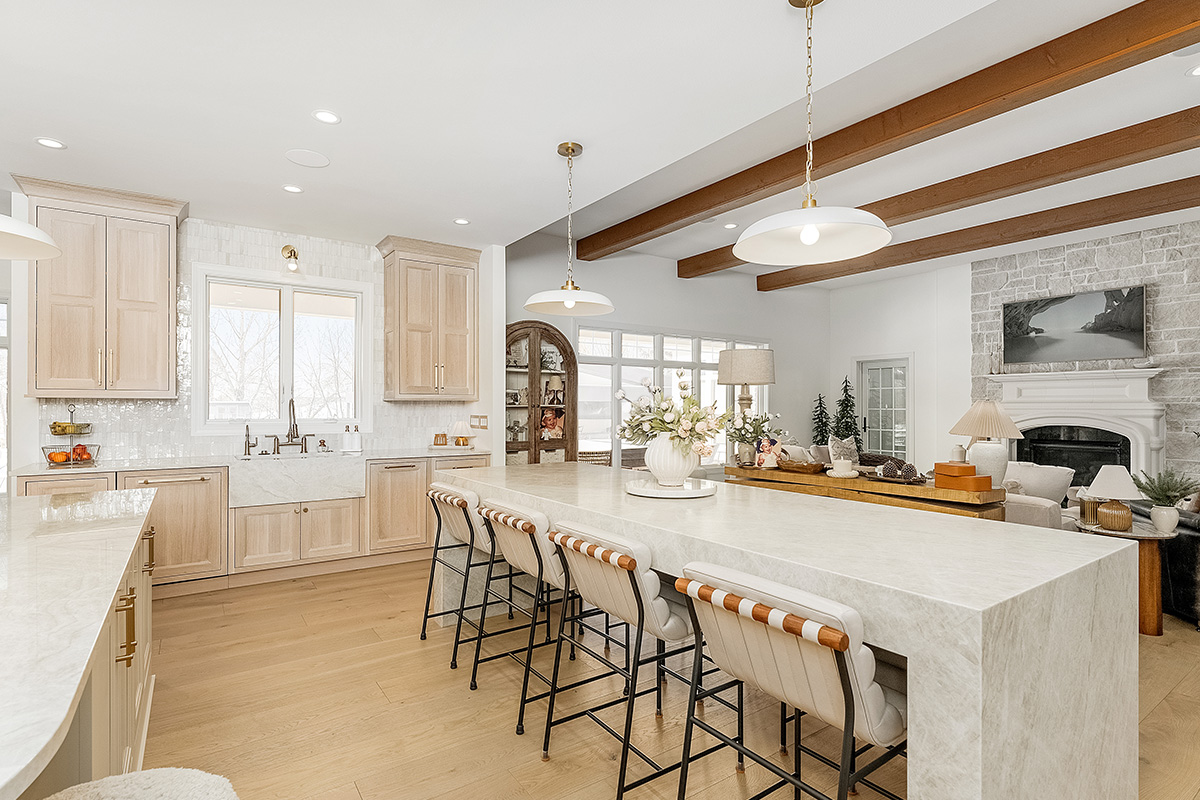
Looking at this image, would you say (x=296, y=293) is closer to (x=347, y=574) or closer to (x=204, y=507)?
(x=204, y=507)

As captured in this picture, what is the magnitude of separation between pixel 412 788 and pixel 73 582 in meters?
1.31

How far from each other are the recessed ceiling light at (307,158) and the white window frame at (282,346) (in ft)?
5.58

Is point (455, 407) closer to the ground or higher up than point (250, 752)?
higher up

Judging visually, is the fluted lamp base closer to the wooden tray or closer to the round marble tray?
the wooden tray

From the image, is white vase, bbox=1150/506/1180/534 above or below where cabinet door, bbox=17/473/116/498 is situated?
below

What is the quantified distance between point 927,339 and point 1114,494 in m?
4.57

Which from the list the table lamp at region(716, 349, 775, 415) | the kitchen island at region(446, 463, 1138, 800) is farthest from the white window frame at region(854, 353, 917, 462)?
the kitchen island at region(446, 463, 1138, 800)

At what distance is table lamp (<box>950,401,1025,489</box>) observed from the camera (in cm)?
392

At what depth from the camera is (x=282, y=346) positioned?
16.9 ft

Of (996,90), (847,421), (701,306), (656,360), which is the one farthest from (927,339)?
(996,90)

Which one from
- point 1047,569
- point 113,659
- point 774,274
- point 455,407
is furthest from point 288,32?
point 774,274

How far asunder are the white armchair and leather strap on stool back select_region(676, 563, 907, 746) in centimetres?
265

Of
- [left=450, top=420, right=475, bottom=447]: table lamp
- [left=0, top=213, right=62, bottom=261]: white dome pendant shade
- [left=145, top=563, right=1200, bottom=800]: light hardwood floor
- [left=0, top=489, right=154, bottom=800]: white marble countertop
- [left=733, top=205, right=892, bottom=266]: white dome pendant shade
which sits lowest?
[left=145, top=563, right=1200, bottom=800]: light hardwood floor

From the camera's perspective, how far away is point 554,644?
134 inches
